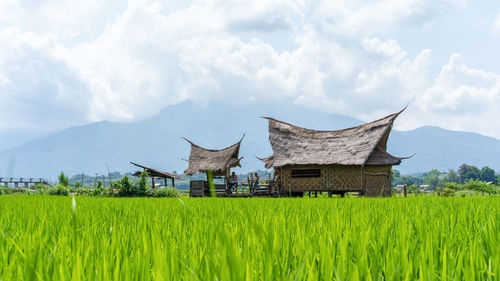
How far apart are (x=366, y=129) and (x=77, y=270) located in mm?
23932

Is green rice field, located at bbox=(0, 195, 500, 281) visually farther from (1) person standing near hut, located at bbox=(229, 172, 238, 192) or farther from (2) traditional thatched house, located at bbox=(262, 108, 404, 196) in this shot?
(1) person standing near hut, located at bbox=(229, 172, 238, 192)

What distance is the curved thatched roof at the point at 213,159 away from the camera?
2551 cm

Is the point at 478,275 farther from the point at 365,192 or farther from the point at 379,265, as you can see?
the point at 365,192

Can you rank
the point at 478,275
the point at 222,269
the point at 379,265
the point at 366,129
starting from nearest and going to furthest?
the point at 222,269
the point at 478,275
the point at 379,265
the point at 366,129

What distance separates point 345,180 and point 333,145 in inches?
96.0

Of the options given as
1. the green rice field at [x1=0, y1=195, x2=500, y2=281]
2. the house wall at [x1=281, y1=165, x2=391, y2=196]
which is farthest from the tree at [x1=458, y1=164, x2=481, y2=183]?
the green rice field at [x1=0, y1=195, x2=500, y2=281]

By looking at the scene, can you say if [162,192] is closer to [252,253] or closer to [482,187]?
[252,253]

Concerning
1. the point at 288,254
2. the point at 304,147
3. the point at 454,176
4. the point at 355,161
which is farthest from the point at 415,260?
the point at 454,176

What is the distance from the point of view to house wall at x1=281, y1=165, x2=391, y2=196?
21766 millimetres

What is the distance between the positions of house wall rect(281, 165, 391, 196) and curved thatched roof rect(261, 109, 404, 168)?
2.03 ft

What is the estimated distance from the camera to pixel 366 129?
76.4 ft

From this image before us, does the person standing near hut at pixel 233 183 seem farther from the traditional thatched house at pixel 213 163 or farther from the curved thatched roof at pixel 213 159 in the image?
the curved thatched roof at pixel 213 159

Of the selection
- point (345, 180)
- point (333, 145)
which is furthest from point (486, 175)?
point (345, 180)

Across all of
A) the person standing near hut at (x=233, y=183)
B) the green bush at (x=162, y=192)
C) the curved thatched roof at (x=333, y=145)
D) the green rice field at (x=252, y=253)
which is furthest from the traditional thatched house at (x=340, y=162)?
the green rice field at (x=252, y=253)
